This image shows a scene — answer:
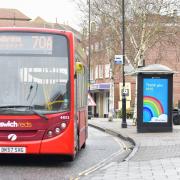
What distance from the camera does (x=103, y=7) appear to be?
119 feet

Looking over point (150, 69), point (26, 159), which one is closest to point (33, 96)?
point (26, 159)

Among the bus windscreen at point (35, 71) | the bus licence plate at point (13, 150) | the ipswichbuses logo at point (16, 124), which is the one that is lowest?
the bus licence plate at point (13, 150)

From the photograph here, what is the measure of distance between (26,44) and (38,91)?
1132 millimetres

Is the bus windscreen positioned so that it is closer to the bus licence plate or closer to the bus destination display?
the bus destination display

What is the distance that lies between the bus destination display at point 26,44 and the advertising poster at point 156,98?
10.9 m

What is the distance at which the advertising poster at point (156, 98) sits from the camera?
23.5m

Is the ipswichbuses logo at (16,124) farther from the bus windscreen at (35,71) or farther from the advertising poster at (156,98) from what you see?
the advertising poster at (156,98)

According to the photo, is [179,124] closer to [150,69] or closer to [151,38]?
[151,38]

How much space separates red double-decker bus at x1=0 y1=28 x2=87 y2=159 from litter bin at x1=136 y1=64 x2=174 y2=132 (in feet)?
34.1

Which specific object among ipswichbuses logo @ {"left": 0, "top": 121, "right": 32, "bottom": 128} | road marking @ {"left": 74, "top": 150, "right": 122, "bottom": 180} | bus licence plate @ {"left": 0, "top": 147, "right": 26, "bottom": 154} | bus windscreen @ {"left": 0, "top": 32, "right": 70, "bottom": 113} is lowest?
road marking @ {"left": 74, "top": 150, "right": 122, "bottom": 180}

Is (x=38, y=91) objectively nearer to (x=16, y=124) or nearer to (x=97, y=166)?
(x=16, y=124)

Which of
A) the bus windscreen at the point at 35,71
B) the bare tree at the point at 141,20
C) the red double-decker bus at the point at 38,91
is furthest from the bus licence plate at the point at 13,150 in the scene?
the bare tree at the point at 141,20

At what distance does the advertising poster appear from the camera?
23.5 m

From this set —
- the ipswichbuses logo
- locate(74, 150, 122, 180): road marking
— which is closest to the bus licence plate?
the ipswichbuses logo
